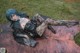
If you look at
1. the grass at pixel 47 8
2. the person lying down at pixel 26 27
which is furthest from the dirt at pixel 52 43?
the grass at pixel 47 8

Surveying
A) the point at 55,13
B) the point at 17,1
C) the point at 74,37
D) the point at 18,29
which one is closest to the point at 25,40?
the point at 18,29

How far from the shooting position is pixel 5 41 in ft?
24.3

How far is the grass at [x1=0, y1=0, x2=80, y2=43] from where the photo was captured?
28.9 feet

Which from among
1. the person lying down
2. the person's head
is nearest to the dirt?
the person lying down

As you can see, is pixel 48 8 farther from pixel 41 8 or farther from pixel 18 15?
pixel 18 15

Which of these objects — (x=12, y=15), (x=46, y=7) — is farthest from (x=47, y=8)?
(x=12, y=15)

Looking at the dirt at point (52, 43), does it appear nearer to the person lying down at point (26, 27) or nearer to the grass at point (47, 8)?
the person lying down at point (26, 27)

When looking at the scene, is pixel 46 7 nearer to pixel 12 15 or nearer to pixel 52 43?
pixel 12 15

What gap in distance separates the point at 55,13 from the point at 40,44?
2.14 meters

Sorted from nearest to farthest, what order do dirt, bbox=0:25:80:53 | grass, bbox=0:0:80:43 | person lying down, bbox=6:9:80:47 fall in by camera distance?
dirt, bbox=0:25:80:53 → person lying down, bbox=6:9:80:47 → grass, bbox=0:0:80:43

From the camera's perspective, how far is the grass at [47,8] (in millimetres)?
8823

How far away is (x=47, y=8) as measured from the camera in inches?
368

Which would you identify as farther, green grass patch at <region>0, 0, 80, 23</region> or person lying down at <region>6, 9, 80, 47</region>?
green grass patch at <region>0, 0, 80, 23</region>

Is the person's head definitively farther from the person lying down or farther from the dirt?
the dirt
